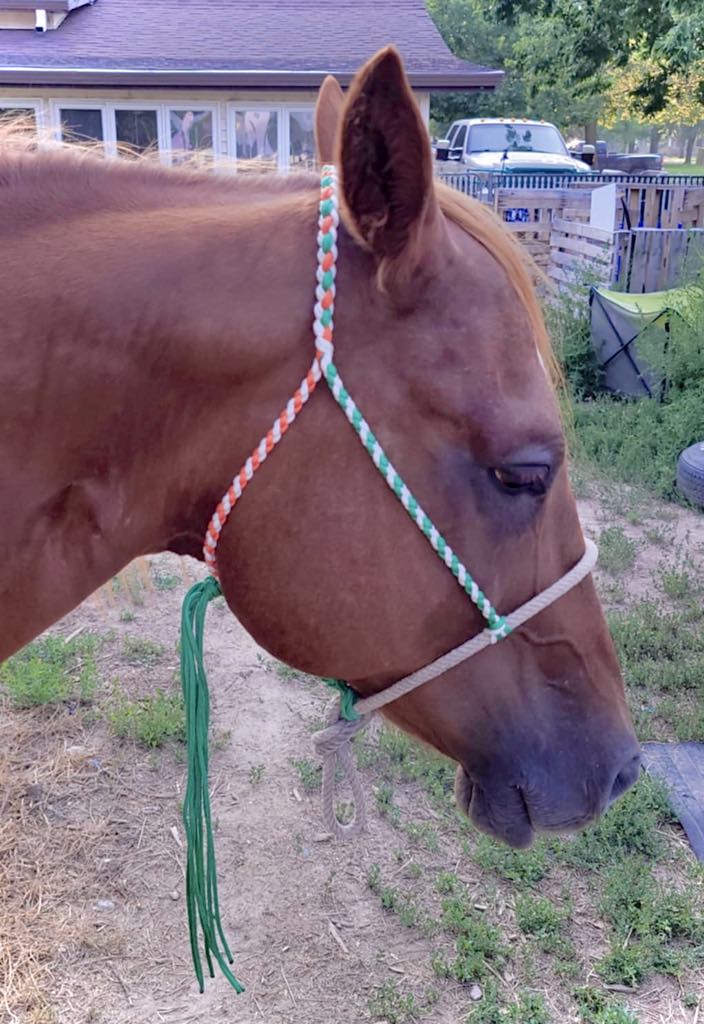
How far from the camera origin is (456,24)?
103 ft

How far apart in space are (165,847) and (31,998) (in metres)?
0.66

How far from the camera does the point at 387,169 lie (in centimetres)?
115

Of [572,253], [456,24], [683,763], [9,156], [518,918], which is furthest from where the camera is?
[456,24]

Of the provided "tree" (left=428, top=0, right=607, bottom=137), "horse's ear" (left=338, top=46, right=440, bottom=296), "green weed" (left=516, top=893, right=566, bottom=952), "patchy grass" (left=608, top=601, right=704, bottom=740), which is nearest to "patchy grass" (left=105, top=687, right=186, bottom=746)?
"green weed" (left=516, top=893, right=566, bottom=952)

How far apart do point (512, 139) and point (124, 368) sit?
1687 centimetres

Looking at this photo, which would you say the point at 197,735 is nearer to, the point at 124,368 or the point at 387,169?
the point at 124,368

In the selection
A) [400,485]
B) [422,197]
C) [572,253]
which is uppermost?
[422,197]

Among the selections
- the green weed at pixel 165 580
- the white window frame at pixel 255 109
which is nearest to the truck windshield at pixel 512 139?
the white window frame at pixel 255 109

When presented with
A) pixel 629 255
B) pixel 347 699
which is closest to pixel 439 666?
pixel 347 699

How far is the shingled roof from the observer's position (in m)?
12.7

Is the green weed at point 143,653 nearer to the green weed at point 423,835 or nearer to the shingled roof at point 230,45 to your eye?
the green weed at point 423,835

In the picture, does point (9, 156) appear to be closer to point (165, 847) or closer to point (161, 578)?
point (165, 847)

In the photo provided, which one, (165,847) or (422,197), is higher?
(422,197)

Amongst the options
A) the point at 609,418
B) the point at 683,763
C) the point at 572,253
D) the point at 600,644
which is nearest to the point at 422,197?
the point at 600,644
